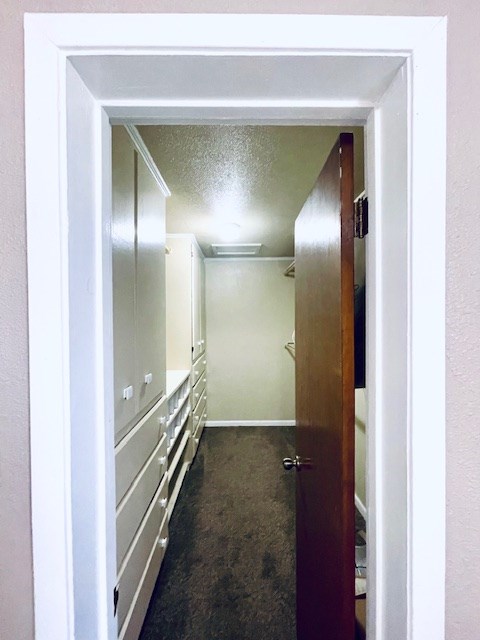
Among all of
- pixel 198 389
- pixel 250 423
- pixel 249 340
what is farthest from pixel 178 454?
pixel 249 340

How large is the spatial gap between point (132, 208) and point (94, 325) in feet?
2.57

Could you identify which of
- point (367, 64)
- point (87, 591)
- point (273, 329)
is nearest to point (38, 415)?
point (87, 591)

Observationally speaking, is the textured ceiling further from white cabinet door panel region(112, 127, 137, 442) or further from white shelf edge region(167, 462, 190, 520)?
white shelf edge region(167, 462, 190, 520)

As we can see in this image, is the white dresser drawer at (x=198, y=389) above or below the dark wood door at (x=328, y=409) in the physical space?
below

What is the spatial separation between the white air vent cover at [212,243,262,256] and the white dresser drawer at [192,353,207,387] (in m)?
1.36

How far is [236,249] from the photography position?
3494 millimetres

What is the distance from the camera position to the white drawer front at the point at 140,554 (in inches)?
40.9

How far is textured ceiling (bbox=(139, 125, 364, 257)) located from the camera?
1.30 metres

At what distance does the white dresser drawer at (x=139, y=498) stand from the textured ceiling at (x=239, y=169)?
154 cm

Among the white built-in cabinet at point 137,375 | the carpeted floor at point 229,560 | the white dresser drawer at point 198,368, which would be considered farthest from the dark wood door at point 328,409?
the white dresser drawer at point 198,368

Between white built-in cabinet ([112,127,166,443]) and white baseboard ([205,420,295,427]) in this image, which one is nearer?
white built-in cabinet ([112,127,166,443])

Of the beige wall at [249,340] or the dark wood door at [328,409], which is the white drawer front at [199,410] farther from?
the dark wood door at [328,409]

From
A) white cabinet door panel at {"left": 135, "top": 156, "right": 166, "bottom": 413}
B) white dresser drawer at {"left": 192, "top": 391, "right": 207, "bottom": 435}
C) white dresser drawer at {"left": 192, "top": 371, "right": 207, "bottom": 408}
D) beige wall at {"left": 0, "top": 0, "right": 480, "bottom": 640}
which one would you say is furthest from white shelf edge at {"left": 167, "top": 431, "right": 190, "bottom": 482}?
beige wall at {"left": 0, "top": 0, "right": 480, "bottom": 640}

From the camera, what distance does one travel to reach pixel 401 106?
0.51 m
